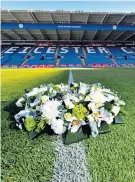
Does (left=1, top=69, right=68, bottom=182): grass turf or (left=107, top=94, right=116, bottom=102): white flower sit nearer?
(left=1, top=69, right=68, bottom=182): grass turf

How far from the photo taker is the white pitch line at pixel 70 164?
2123 mm

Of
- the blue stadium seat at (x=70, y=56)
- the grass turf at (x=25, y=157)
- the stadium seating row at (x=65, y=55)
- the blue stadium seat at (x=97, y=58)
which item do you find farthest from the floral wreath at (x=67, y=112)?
the blue stadium seat at (x=97, y=58)

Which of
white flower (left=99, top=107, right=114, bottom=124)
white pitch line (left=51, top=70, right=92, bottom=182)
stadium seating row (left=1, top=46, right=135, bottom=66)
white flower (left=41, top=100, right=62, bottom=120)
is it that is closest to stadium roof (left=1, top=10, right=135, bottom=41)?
stadium seating row (left=1, top=46, right=135, bottom=66)

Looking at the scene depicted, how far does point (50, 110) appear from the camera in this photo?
7.75 ft

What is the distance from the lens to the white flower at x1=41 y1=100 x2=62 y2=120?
2.35 metres

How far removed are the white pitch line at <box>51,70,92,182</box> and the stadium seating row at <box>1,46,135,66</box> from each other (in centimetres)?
2140

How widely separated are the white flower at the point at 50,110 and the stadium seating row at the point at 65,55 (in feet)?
70.0

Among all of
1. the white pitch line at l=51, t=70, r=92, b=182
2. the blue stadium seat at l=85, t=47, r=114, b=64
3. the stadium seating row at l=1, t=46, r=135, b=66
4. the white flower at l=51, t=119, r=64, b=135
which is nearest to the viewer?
the white pitch line at l=51, t=70, r=92, b=182

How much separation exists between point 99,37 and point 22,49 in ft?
25.7

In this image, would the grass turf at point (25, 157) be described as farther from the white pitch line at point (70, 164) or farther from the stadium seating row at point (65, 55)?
the stadium seating row at point (65, 55)

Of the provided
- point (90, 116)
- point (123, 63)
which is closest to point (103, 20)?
point (123, 63)

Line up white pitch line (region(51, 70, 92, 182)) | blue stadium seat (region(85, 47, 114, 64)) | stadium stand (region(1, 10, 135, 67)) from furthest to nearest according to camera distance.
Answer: blue stadium seat (region(85, 47, 114, 64)) < stadium stand (region(1, 10, 135, 67)) < white pitch line (region(51, 70, 92, 182))

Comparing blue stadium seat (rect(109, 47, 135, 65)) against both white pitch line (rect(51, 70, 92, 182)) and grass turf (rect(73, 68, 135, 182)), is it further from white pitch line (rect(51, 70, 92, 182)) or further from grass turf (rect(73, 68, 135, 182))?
white pitch line (rect(51, 70, 92, 182))

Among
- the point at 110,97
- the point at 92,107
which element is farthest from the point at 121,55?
the point at 92,107
